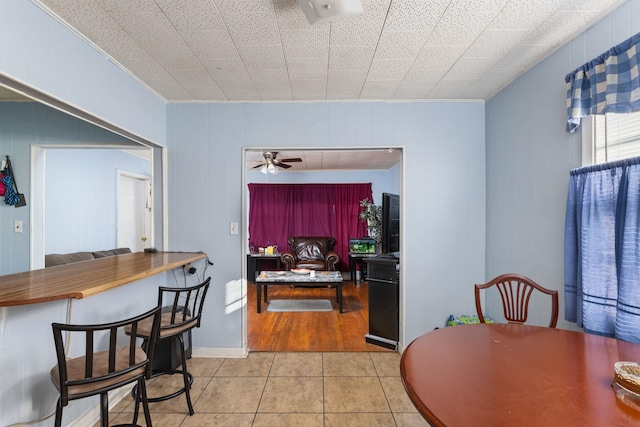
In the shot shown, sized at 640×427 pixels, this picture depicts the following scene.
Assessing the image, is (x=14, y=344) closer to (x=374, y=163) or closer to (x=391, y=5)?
(x=391, y=5)

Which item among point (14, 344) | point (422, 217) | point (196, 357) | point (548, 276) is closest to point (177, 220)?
point (196, 357)

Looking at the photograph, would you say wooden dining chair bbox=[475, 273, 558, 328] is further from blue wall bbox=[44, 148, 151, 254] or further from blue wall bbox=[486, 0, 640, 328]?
blue wall bbox=[44, 148, 151, 254]

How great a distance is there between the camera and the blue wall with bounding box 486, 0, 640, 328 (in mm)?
1905

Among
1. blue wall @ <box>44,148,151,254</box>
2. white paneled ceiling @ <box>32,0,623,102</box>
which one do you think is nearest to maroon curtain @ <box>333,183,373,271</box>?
white paneled ceiling @ <box>32,0,623,102</box>

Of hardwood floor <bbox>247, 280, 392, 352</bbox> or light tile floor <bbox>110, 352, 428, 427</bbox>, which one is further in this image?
hardwood floor <bbox>247, 280, 392, 352</bbox>

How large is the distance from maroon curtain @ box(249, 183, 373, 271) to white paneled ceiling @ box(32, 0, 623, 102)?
160 inches

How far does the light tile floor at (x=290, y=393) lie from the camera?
80.7 inches

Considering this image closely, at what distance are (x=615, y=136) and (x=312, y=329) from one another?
10.6ft

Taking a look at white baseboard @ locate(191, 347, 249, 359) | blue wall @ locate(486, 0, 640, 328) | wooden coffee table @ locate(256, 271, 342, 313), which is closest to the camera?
A: blue wall @ locate(486, 0, 640, 328)

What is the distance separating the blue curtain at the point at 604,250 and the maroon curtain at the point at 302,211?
496 centimetres

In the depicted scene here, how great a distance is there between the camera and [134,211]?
2693 millimetres

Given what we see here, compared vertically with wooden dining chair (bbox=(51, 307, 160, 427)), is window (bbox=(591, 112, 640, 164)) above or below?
above

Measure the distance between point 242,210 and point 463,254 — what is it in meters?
2.23

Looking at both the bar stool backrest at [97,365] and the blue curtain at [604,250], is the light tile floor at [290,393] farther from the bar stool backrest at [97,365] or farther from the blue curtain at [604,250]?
the blue curtain at [604,250]
